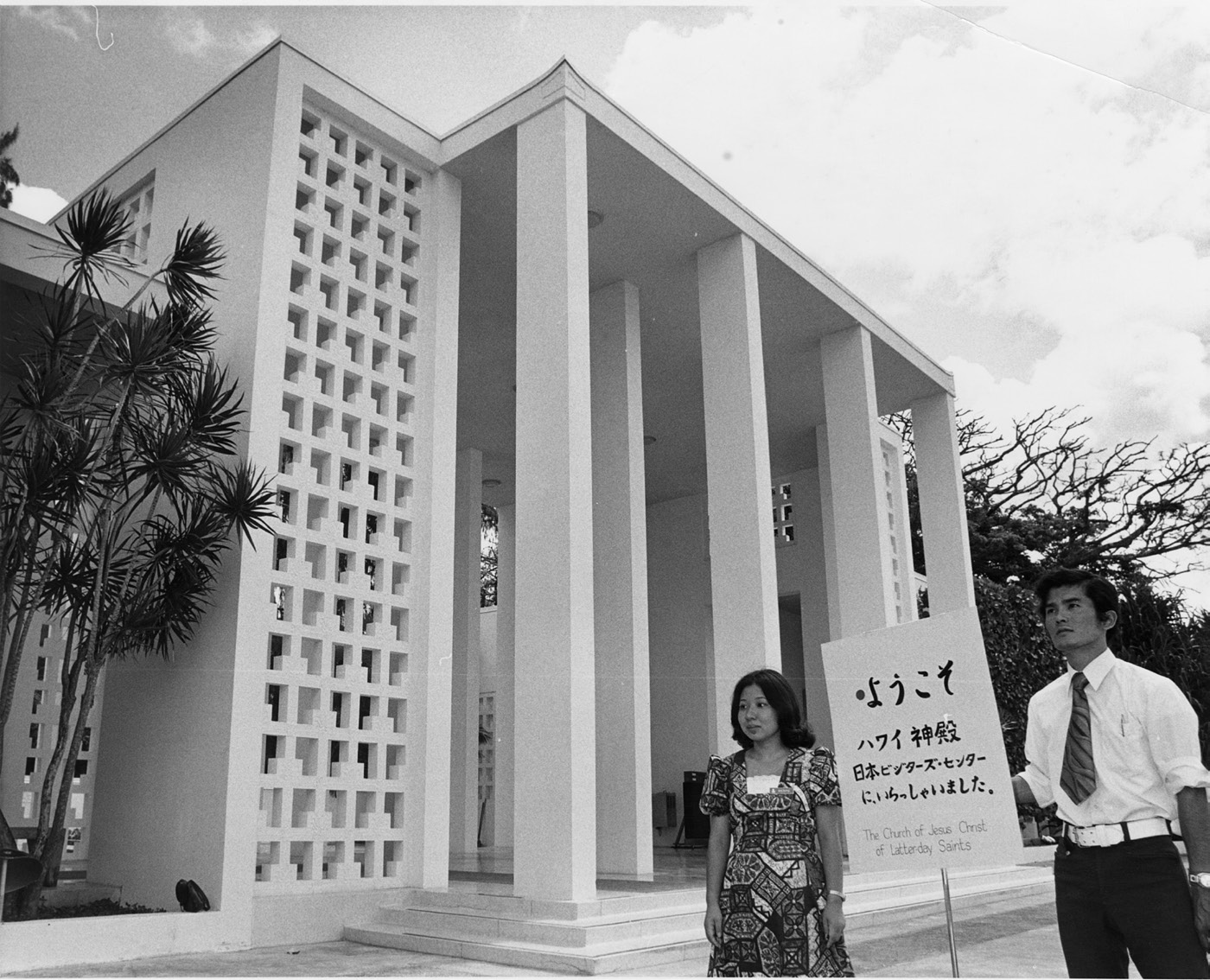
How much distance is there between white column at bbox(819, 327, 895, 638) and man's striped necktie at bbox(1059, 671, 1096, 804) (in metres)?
4.86

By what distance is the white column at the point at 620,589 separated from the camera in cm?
557

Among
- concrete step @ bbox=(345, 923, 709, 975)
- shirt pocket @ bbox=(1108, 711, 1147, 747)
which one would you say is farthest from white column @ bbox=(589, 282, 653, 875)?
shirt pocket @ bbox=(1108, 711, 1147, 747)

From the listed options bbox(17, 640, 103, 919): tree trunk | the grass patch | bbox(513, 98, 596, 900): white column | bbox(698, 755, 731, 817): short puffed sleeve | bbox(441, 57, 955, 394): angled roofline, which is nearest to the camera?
bbox(698, 755, 731, 817): short puffed sleeve

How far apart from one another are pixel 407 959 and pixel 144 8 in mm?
3380

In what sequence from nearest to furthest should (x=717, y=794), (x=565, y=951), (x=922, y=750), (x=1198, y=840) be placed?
(x=1198, y=840), (x=922, y=750), (x=717, y=794), (x=565, y=951)

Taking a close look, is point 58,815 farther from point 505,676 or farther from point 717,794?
point 505,676

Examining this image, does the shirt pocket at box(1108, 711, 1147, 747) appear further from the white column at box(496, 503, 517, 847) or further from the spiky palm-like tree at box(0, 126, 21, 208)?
the white column at box(496, 503, 517, 847)

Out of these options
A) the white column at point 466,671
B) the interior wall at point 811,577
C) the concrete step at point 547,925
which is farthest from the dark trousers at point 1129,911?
the interior wall at point 811,577

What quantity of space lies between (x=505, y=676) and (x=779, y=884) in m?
7.19

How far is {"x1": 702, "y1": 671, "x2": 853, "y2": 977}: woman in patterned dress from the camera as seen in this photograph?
213cm

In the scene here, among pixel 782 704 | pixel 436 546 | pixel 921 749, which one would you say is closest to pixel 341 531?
pixel 436 546

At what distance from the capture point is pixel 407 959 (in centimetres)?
368

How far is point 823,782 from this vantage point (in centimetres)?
220

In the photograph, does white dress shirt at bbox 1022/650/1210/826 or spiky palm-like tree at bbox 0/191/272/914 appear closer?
white dress shirt at bbox 1022/650/1210/826
